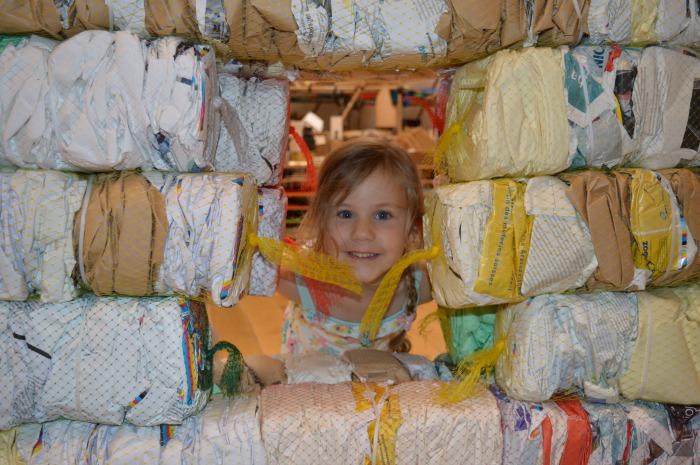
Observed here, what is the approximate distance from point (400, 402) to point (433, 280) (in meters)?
0.28

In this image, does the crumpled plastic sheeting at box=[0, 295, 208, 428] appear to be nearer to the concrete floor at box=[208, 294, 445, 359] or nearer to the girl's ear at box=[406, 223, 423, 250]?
the girl's ear at box=[406, 223, 423, 250]

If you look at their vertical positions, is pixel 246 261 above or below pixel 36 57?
below

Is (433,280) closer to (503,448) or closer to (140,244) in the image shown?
(503,448)

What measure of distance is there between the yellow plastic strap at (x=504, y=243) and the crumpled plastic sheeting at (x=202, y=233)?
0.49 metres

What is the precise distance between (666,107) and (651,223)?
0.80 ft

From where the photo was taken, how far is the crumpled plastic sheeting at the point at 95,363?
115cm

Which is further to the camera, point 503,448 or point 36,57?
point 503,448

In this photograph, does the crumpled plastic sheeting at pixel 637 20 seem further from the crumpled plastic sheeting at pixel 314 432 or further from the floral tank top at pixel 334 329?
the floral tank top at pixel 334 329

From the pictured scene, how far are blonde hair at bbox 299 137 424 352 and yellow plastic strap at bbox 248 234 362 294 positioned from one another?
450 mm

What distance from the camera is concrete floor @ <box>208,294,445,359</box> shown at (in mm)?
2801

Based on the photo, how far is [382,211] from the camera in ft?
6.04

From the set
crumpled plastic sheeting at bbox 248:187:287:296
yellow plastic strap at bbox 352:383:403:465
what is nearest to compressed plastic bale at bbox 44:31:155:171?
crumpled plastic sheeting at bbox 248:187:287:296

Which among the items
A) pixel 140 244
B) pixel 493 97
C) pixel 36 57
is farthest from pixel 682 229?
pixel 36 57

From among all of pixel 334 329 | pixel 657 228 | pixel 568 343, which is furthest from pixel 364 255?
pixel 657 228
